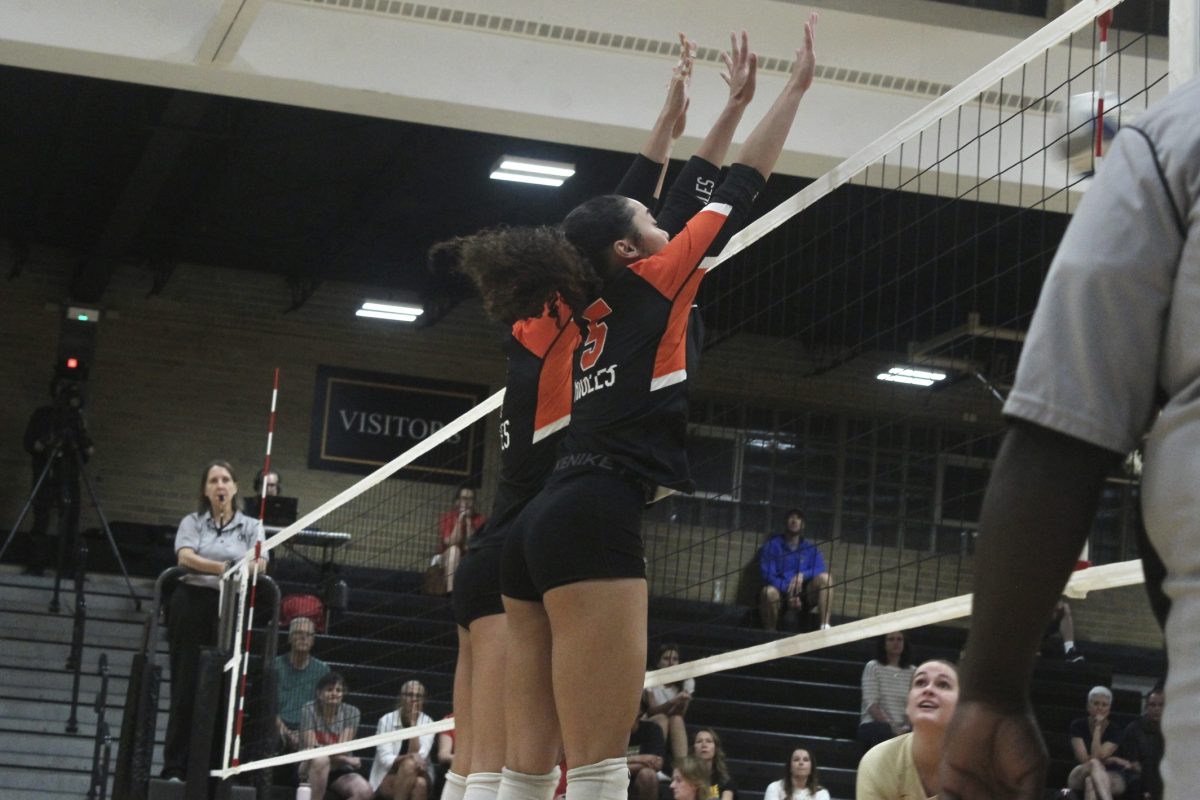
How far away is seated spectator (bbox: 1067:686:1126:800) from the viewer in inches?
415

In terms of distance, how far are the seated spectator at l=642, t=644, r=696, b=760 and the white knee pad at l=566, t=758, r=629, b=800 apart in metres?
8.08

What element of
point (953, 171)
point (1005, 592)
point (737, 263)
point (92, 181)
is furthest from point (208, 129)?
point (1005, 592)

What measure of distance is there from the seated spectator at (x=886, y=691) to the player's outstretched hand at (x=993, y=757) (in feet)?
36.4

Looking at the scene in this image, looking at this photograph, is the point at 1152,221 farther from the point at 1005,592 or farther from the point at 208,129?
the point at 208,129

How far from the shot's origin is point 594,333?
3.29 meters

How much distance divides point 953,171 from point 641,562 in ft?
22.3

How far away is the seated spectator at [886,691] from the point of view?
12.0 meters

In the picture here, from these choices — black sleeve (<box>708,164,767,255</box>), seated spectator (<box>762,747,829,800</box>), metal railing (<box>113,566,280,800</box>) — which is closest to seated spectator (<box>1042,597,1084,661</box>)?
seated spectator (<box>762,747,829,800</box>)

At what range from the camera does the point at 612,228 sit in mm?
3336

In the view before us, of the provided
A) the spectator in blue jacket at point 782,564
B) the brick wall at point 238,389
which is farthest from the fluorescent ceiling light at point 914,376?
the spectator in blue jacket at point 782,564

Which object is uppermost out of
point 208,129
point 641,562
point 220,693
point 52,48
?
point 208,129

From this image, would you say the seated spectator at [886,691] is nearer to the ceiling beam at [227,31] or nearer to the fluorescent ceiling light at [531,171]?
the fluorescent ceiling light at [531,171]

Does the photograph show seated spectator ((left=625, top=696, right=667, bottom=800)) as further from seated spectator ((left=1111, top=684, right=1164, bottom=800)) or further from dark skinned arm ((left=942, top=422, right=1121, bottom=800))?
dark skinned arm ((left=942, top=422, right=1121, bottom=800))

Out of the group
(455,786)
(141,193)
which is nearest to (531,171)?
(141,193)
